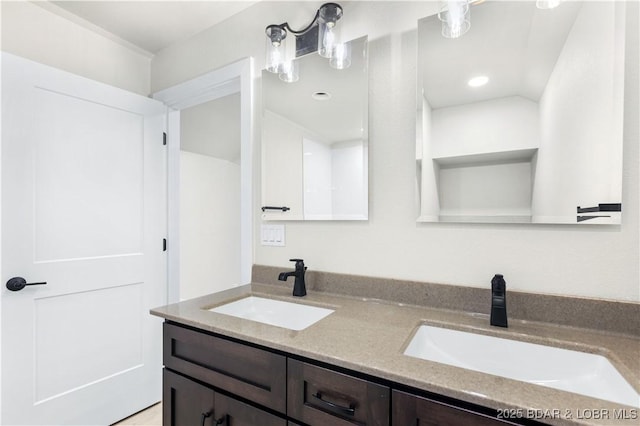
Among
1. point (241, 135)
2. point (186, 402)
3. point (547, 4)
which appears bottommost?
point (186, 402)

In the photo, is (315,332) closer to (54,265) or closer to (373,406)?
(373,406)

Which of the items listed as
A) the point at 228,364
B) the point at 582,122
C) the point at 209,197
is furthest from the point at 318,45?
the point at 209,197

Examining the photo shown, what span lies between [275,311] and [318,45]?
127cm

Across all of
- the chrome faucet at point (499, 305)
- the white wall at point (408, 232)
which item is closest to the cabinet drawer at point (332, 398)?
the chrome faucet at point (499, 305)

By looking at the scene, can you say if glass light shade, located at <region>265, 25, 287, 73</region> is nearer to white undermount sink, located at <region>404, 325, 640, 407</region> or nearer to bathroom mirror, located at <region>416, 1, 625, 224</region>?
bathroom mirror, located at <region>416, 1, 625, 224</region>

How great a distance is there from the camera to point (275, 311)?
4.50 feet

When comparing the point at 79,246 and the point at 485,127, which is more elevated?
the point at 485,127

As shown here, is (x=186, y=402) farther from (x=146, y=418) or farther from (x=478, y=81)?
(x=478, y=81)

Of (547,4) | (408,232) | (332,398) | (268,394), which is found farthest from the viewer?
(408,232)

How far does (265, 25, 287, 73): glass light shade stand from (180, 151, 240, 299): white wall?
216 cm

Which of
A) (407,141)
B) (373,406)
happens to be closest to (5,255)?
(373,406)

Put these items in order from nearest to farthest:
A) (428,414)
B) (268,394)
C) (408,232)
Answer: (428,414), (268,394), (408,232)

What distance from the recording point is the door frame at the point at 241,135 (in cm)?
172

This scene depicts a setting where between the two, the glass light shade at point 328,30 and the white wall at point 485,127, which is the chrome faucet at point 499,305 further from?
the glass light shade at point 328,30
